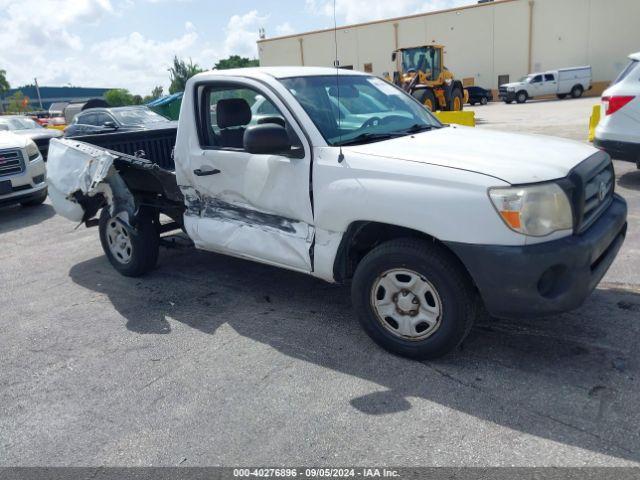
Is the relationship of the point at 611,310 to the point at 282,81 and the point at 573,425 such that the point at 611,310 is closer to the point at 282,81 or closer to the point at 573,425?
the point at 573,425

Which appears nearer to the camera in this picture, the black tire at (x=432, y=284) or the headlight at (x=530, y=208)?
the headlight at (x=530, y=208)

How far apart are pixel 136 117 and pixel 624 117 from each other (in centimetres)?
1053

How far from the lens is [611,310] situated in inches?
156

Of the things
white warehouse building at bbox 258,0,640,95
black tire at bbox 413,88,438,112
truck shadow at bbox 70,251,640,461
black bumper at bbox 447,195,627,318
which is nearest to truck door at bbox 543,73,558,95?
white warehouse building at bbox 258,0,640,95

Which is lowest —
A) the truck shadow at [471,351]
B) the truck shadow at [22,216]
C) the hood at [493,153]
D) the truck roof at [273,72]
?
the truck shadow at [471,351]

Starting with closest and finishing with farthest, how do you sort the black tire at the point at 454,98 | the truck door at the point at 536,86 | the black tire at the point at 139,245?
the black tire at the point at 139,245 < the black tire at the point at 454,98 < the truck door at the point at 536,86

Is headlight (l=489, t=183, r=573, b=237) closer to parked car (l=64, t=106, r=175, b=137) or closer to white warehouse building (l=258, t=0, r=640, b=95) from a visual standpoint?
parked car (l=64, t=106, r=175, b=137)

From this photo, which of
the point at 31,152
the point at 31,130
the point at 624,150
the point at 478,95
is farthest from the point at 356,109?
the point at 478,95

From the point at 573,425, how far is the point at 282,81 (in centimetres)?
297

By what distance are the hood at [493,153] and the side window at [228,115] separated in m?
1.29

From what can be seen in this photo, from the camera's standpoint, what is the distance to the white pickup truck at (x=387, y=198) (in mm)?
2945

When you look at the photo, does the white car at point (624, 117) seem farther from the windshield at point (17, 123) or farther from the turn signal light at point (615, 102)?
the windshield at point (17, 123)

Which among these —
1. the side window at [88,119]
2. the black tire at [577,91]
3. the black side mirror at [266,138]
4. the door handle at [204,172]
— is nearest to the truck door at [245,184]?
the door handle at [204,172]

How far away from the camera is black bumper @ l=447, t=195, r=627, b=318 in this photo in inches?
113
